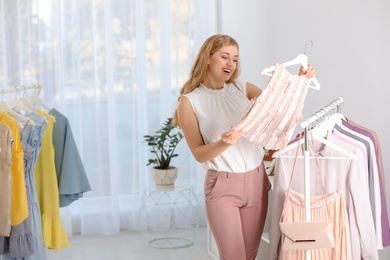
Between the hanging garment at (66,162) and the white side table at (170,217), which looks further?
the white side table at (170,217)

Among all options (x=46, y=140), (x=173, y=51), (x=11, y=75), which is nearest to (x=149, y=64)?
(x=173, y=51)

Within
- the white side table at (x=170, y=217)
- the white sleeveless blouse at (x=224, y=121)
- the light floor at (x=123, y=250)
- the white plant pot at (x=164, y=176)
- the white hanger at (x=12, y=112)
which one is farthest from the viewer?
the white side table at (x=170, y=217)

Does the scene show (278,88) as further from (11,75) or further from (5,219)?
(11,75)

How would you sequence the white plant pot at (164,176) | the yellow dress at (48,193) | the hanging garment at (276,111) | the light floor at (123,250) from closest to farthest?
the hanging garment at (276,111), the yellow dress at (48,193), the light floor at (123,250), the white plant pot at (164,176)

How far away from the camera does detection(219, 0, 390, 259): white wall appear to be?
3561 millimetres

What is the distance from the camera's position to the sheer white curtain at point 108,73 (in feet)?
15.8

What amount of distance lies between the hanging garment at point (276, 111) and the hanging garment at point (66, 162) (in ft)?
4.03

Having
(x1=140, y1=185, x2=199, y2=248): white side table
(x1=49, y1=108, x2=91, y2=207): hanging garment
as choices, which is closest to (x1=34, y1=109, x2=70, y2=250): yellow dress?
(x1=49, y1=108, x2=91, y2=207): hanging garment

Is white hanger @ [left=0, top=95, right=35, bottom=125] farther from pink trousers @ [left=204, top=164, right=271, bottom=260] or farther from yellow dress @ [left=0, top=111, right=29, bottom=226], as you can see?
pink trousers @ [left=204, top=164, right=271, bottom=260]

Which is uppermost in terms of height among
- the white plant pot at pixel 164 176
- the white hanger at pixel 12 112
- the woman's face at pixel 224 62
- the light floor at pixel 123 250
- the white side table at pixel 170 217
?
the woman's face at pixel 224 62

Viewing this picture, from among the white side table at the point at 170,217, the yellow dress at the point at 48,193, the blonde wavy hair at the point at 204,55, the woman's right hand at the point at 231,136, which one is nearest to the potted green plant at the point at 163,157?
the white side table at the point at 170,217

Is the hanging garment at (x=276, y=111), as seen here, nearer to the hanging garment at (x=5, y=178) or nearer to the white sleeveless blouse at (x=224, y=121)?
the white sleeveless blouse at (x=224, y=121)

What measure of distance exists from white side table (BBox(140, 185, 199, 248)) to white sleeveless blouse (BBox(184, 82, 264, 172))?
6.66ft

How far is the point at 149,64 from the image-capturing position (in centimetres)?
508
